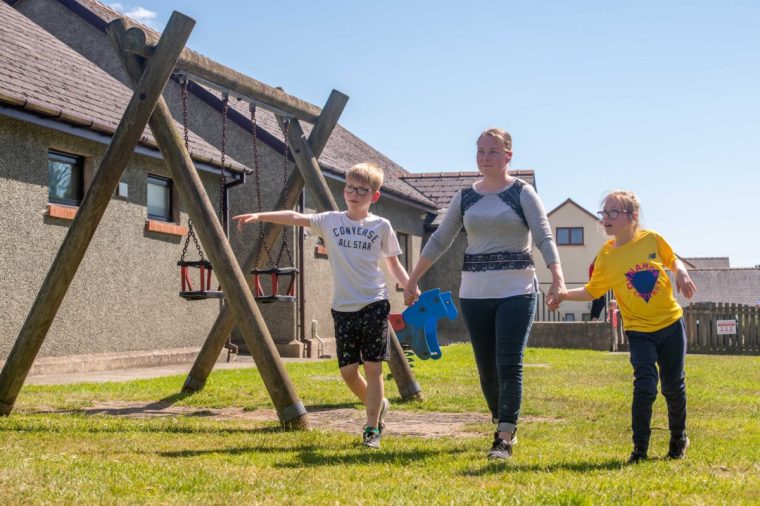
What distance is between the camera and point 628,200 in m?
4.98

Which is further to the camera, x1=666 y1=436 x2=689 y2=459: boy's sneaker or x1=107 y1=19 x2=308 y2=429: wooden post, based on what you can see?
x1=107 y1=19 x2=308 y2=429: wooden post

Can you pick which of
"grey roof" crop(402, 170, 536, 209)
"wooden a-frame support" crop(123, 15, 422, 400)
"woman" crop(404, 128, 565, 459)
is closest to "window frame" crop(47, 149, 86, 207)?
"wooden a-frame support" crop(123, 15, 422, 400)

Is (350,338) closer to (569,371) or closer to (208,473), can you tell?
(208,473)

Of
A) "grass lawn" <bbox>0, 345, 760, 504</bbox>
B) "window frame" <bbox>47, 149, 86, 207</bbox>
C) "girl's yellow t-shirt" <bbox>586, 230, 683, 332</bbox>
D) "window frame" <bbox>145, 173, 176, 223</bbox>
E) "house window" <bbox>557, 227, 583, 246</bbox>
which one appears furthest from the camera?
"house window" <bbox>557, 227, 583, 246</bbox>

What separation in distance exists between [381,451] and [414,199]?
Result: 58.7ft

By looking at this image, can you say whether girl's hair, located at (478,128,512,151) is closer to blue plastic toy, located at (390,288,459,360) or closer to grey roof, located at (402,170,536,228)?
blue plastic toy, located at (390,288,459,360)

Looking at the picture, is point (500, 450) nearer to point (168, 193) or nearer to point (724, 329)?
point (168, 193)

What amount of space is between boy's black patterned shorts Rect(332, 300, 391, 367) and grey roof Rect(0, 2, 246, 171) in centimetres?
690

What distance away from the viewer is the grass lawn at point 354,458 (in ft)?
12.4

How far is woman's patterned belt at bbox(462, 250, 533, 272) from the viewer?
505 cm

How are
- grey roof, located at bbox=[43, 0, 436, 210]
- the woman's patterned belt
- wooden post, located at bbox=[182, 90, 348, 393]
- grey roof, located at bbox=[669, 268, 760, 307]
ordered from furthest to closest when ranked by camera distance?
grey roof, located at bbox=[669, 268, 760, 307], grey roof, located at bbox=[43, 0, 436, 210], wooden post, located at bbox=[182, 90, 348, 393], the woman's patterned belt

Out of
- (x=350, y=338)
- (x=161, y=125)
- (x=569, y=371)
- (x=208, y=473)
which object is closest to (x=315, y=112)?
(x=161, y=125)

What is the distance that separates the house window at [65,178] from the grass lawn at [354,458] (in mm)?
4358

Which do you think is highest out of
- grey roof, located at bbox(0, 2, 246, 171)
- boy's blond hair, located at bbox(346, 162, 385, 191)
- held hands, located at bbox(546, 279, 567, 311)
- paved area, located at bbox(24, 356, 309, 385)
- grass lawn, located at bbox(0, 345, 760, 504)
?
grey roof, located at bbox(0, 2, 246, 171)
